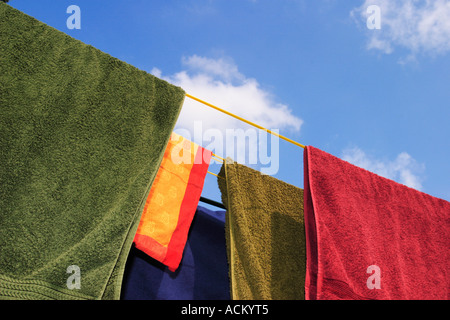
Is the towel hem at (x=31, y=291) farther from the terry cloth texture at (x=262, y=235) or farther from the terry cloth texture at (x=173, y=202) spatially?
the terry cloth texture at (x=262, y=235)

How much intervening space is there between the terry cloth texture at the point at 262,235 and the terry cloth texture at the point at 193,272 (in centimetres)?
14

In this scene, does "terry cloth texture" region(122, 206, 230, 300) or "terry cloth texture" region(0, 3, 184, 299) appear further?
"terry cloth texture" region(122, 206, 230, 300)

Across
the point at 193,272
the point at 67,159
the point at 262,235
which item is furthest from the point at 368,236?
the point at 67,159

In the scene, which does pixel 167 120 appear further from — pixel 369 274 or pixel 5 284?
pixel 369 274

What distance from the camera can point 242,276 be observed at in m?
0.90

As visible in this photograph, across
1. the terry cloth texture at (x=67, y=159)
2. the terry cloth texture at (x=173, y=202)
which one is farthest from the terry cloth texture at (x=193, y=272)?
the terry cloth texture at (x=67, y=159)

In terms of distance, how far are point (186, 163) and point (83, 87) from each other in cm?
39

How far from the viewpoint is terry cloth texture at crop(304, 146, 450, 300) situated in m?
0.89

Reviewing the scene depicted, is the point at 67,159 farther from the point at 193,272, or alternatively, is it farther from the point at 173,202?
the point at 193,272

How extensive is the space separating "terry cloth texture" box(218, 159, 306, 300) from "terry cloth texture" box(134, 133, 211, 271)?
0.30ft

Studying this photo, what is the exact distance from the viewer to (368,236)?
1.01 meters

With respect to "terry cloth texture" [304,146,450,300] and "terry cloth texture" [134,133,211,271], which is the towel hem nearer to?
"terry cloth texture" [134,133,211,271]

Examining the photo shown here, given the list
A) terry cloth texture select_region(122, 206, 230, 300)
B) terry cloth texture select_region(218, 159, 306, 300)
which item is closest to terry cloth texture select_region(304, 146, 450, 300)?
terry cloth texture select_region(218, 159, 306, 300)
